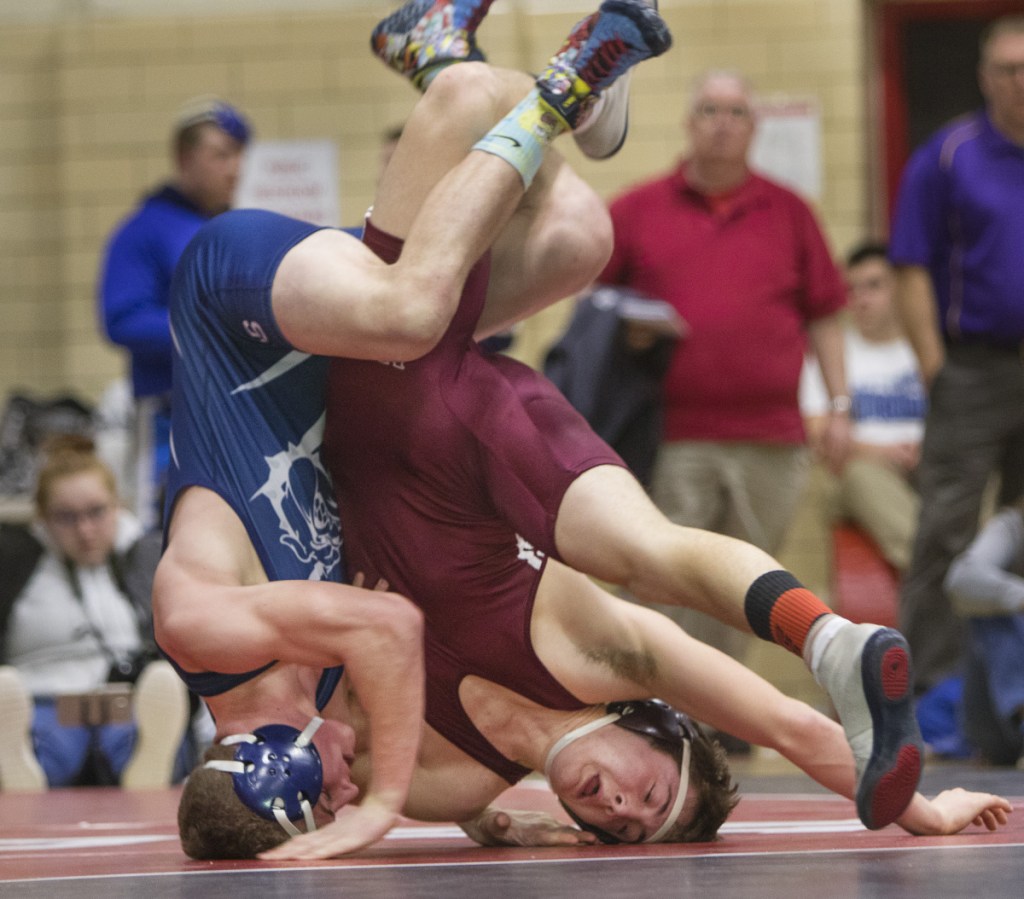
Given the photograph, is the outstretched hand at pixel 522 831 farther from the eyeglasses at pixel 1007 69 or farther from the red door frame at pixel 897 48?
the red door frame at pixel 897 48

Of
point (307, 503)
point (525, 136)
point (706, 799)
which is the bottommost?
point (706, 799)

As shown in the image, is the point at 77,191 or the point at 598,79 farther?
the point at 77,191

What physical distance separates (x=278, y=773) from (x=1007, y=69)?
3.63 meters

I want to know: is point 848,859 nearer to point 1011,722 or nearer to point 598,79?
point 598,79

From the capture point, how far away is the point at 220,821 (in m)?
3.02

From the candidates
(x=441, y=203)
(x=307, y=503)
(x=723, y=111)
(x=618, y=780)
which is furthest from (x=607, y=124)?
(x=723, y=111)

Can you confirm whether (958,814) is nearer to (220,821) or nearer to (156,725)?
(220,821)

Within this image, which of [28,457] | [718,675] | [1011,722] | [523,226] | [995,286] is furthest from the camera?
[28,457]

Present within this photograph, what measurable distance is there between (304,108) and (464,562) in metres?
5.05

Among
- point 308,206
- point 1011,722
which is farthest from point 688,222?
point 308,206

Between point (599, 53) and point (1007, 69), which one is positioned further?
point (1007, 69)

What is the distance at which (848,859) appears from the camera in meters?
2.70

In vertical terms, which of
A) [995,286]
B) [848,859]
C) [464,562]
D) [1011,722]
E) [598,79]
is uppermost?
[598,79]

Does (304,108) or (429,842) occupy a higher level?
(304,108)
